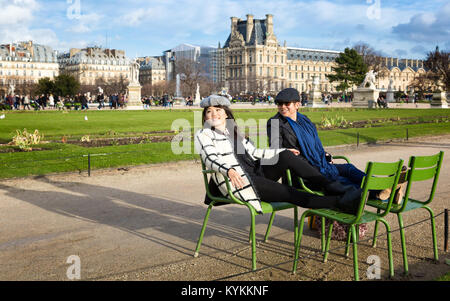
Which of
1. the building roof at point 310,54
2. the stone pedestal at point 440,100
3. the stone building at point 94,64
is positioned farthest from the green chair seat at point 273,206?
the building roof at point 310,54

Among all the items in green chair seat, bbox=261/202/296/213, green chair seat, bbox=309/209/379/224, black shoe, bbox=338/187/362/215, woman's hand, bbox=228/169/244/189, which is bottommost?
green chair seat, bbox=309/209/379/224

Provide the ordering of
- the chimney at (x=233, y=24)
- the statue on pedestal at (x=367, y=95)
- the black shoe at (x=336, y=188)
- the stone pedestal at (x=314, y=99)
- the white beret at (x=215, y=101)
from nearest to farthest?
the black shoe at (x=336, y=188) → the white beret at (x=215, y=101) → the statue on pedestal at (x=367, y=95) → the stone pedestal at (x=314, y=99) → the chimney at (x=233, y=24)

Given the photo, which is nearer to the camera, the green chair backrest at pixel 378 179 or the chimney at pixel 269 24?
the green chair backrest at pixel 378 179

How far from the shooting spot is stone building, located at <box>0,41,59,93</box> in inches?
4124

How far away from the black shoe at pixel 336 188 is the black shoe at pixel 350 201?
12cm

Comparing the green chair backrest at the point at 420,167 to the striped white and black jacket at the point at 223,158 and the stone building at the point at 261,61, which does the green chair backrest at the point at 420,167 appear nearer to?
the striped white and black jacket at the point at 223,158

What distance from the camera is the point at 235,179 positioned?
3.95 meters

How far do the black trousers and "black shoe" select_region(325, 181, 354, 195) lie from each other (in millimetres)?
60

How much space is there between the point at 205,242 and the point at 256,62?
4386 inches

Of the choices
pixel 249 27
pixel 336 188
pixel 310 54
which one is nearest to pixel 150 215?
pixel 336 188

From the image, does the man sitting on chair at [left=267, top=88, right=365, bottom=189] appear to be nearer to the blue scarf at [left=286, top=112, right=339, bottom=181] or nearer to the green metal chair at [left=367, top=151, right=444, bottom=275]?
the blue scarf at [left=286, top=112, right=339, bottom=181]

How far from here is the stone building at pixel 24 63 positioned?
104750 millimetres

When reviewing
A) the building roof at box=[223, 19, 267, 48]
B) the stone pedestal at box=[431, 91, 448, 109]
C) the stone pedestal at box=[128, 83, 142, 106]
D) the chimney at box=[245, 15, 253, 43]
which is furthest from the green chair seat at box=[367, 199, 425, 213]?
the chimney at box=[245, 15, 253, 43]

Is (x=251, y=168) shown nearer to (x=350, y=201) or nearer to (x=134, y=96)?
(x=350, y=201)
